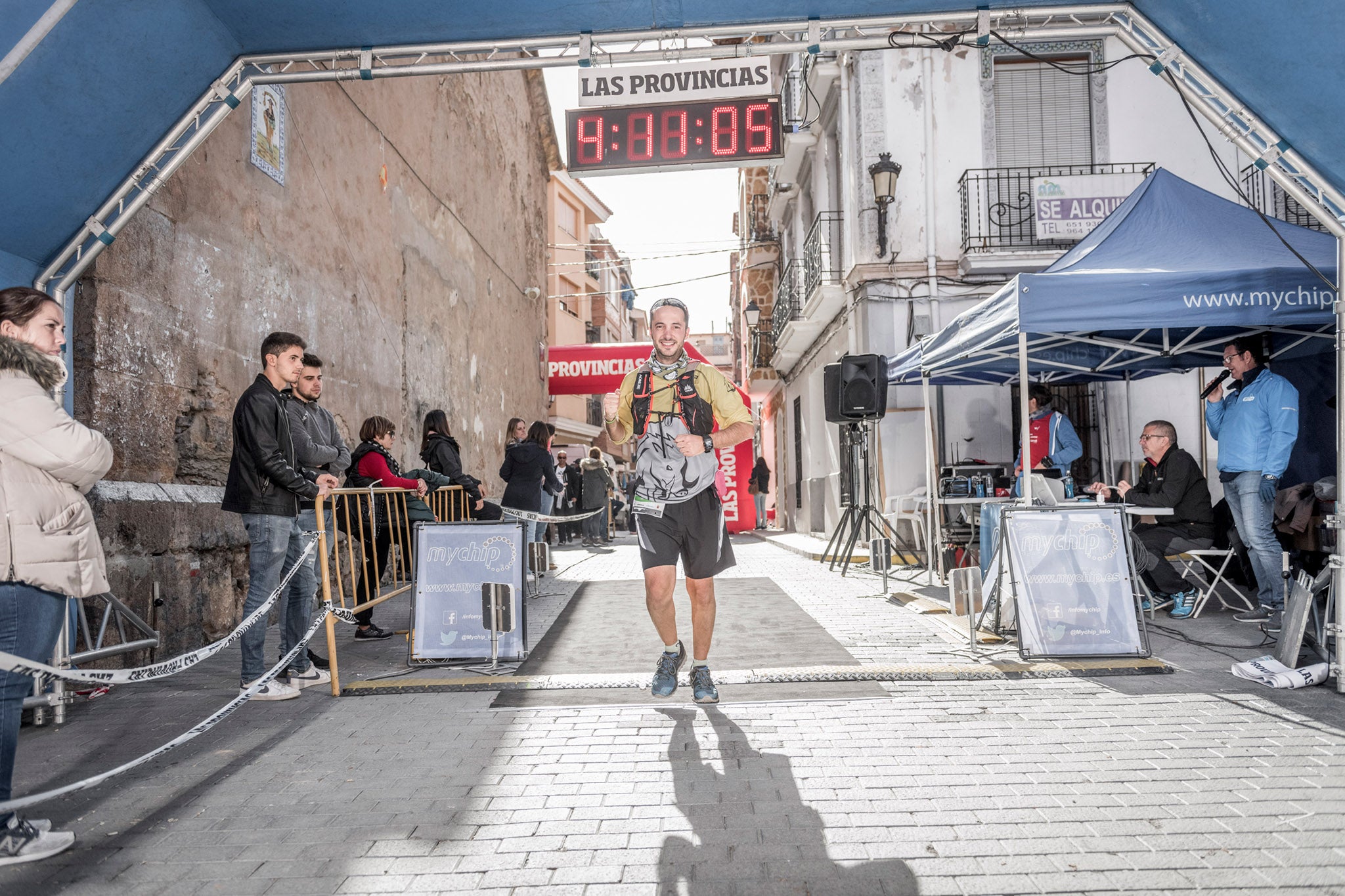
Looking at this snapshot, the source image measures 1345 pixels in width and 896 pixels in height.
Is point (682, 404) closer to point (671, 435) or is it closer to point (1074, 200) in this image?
point (671, 435)

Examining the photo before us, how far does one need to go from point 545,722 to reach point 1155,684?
125 inches

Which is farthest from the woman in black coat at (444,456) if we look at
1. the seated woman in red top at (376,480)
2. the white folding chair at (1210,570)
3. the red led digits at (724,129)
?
the white folding chair at (1210,570)

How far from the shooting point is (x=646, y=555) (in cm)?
473

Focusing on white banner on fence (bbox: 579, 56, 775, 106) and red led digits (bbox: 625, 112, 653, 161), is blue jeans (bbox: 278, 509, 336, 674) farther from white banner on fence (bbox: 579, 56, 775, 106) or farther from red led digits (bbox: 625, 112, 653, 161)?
red led digits (bbox: 625, 112, 653, 161)

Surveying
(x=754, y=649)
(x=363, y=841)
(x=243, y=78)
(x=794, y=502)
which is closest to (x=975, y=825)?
(x=363, y=841)

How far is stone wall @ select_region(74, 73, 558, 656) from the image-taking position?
5910 millimetres

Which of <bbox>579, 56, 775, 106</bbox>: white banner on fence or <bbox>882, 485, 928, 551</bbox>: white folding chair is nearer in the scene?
<bbox>579, 56, 775, 106</bbox>: white banner on fence

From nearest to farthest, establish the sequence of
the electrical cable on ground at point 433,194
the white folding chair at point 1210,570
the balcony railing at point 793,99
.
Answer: the white folding chair at point 1210,570
the electrical cable on ground at point 433,194
the balcony railing at point 793,99

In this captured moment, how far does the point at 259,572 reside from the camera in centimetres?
488

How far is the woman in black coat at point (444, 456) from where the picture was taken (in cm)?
790

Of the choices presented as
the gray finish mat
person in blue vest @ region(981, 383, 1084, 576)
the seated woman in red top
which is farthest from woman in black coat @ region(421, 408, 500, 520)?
person in blue vest @ region(981, 383, 1084, 576)

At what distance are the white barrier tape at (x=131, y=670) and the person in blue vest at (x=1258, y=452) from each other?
20.5 feet

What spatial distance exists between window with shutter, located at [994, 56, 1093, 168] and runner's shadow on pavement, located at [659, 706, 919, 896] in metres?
12.3

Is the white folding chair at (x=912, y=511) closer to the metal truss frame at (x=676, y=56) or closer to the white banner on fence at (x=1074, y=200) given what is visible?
the white banner on fence at (x=1074, y=200)
